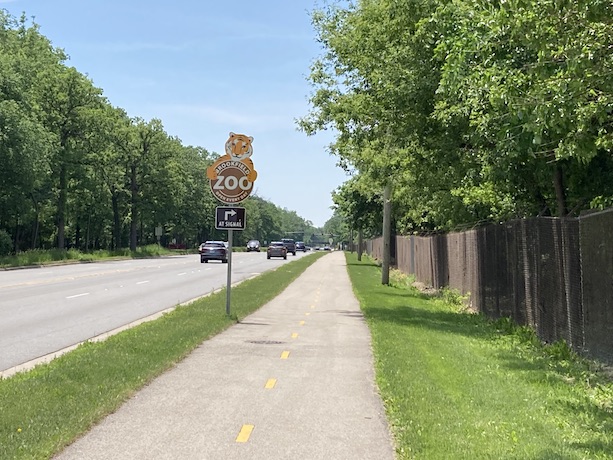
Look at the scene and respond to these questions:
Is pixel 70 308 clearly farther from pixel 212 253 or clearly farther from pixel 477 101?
pixel 212 253

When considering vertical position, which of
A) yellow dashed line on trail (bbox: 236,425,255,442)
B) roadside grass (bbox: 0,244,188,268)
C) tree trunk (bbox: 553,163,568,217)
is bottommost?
yellow dashed line on trail (bbox: 236,425,255,442)

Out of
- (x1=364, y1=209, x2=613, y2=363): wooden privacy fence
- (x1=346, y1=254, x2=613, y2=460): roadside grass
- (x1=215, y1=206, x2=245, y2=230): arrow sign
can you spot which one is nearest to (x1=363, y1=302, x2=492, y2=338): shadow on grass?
(x1=346, y1=254, x2=613, y2=460): roadside grass

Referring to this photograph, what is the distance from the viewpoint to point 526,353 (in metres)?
10.3

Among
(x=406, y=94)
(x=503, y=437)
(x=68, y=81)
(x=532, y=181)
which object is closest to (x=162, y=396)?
(x=503, y=437)

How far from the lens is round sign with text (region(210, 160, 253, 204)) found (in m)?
14.1

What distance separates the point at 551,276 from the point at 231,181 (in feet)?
22.9

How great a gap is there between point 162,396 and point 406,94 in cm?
887

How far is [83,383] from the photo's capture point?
285 inches

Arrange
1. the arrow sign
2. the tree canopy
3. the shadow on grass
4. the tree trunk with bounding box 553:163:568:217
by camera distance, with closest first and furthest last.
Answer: the tree canopy, the shadow on grass, the tree trunk with bounding box 553:163:568:217, the arrow sign

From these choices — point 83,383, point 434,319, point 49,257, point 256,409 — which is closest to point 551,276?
point 434,319

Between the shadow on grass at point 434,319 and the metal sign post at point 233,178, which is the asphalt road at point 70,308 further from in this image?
the shadow on grass at point 434,319

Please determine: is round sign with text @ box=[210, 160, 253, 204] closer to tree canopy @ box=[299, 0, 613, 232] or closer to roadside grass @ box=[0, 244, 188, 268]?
tree canopy @ box=[299, 0, 613, 232]

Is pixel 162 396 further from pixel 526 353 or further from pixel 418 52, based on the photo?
pixel 418 52

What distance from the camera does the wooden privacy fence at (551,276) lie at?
27.8 ft
